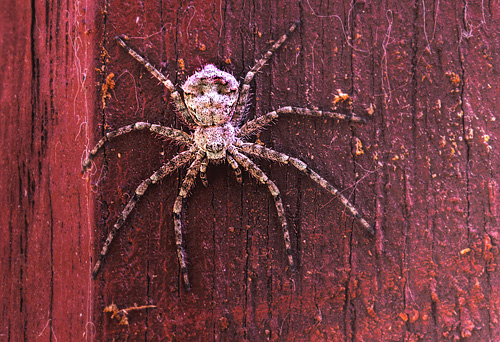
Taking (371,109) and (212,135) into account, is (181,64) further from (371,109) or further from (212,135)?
(371,109)

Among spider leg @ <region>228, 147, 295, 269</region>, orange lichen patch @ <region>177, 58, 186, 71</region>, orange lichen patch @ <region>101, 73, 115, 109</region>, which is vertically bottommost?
spider leg @ <region>228, 147, 295, 269</region>

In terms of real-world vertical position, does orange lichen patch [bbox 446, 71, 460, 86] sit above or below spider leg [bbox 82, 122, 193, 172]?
above

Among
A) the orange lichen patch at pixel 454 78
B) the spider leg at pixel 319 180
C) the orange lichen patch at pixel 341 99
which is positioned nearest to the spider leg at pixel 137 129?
the spider leg at pixel 319 180

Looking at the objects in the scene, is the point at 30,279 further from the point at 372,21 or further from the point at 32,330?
the point at 372,21

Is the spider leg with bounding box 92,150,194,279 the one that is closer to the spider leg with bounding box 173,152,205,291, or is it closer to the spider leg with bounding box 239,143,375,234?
the spider leg with bounding box 173,152,205,291

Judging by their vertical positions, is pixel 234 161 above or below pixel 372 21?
below

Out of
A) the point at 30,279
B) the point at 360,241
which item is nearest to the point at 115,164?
the point at 30,279

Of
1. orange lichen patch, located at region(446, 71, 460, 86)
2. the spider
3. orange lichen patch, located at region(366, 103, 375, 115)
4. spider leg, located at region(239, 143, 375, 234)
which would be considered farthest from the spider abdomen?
orange lichen patch, located at region(446, 71, 460, 86)

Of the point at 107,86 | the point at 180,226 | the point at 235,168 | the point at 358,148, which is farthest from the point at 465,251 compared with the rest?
the point at 107,86
